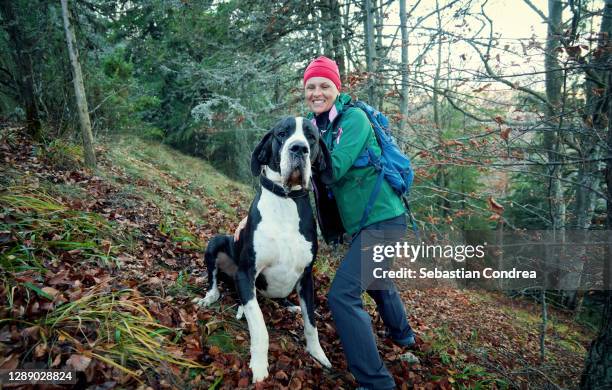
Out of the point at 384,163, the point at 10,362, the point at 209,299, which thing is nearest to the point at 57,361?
the point at 10,362

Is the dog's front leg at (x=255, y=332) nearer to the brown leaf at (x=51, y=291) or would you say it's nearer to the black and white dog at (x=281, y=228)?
the black and white dog at (x=281, y=228)

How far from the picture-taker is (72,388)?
75.1 inches

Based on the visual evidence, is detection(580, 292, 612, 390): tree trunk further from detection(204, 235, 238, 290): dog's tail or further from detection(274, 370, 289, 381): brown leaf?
detection(204, 235, 238, 290): dog's tail

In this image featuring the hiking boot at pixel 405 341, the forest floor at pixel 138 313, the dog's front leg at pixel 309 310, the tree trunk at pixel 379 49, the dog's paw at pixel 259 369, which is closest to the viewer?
the forest floor at pixel 138 313

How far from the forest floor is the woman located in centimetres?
46

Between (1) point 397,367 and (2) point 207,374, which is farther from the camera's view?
(1) point 397,367

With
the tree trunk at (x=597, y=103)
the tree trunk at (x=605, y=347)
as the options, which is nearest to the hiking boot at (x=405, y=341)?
the tree trunk at (x=605, y=347)

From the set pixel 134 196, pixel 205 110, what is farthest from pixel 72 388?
pixel 205 110

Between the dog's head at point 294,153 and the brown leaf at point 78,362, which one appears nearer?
the brown leaf at point 78,362

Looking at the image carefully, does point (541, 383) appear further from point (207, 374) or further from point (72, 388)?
point (72, 388)

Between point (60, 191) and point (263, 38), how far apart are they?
5.14m

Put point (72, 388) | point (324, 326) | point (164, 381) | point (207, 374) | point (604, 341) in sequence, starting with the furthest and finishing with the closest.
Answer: point (324, 326), point (604, 341), point (207, 374), point (164, 381), point (72, 388)

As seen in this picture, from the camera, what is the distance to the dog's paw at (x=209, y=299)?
124 inches

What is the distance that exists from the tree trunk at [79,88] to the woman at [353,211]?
12.9 feet
